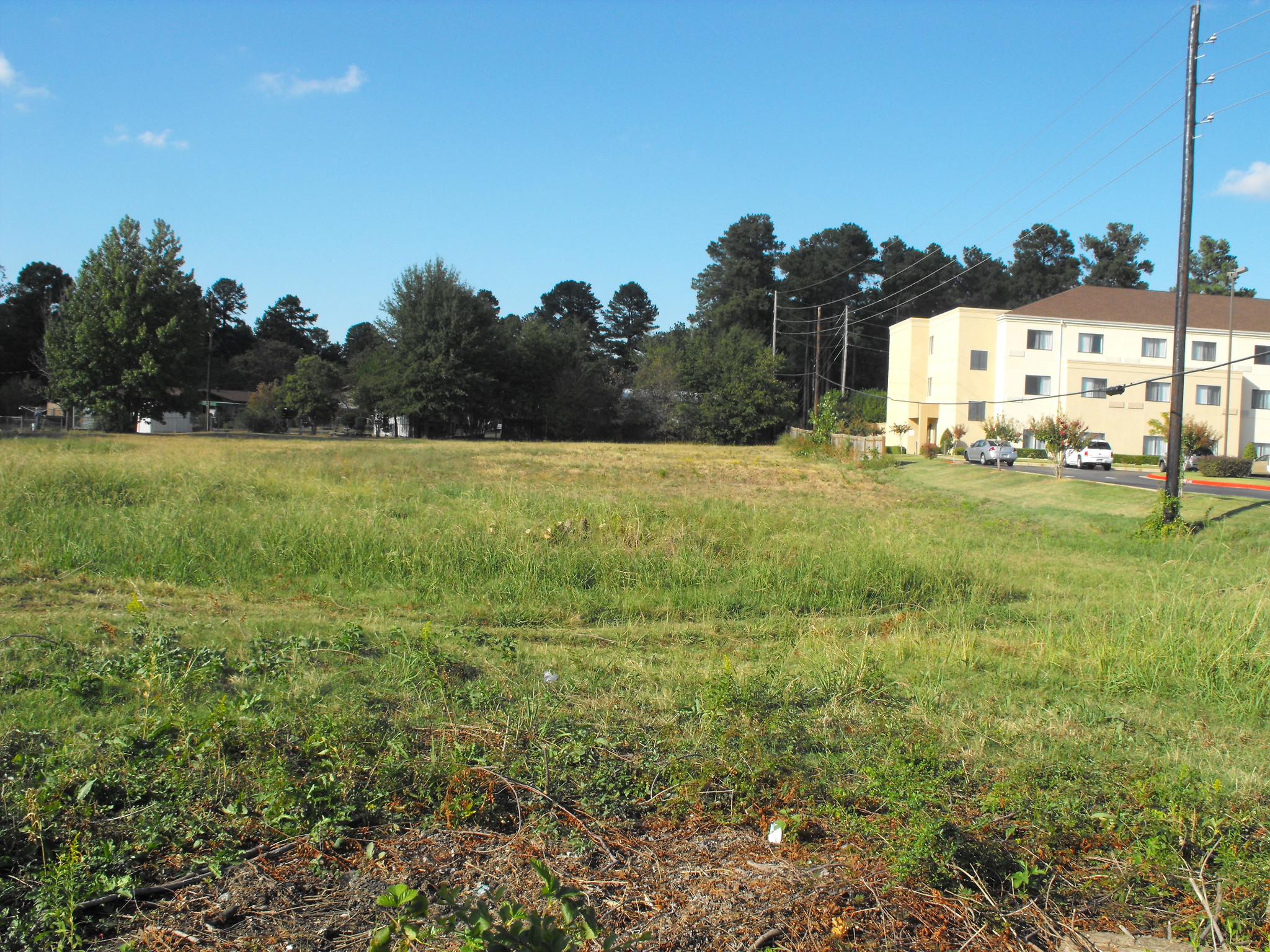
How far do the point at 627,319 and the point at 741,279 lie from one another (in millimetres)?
26267

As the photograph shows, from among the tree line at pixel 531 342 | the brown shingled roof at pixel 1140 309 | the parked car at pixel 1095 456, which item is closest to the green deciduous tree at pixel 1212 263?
the tree line at pixel 531 342

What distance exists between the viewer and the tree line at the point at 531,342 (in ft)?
164

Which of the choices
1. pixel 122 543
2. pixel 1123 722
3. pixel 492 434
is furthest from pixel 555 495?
pixel 492 434

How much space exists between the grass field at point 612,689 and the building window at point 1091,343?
41880 mm

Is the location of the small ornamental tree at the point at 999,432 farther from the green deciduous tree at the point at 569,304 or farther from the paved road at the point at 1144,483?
the green deciduous tree at the point at 569,304

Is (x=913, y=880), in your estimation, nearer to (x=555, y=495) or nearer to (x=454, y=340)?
(x=555, y=495)

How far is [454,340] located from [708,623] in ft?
174

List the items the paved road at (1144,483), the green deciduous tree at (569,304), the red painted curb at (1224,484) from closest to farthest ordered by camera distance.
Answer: the paved road at (1144,483)
the red painted curb at (1224,484)
the green deciduous tree at (569,304)

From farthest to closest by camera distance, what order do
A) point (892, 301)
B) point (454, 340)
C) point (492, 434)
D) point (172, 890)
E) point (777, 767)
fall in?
1. point (892, 301)
2. point (492, 434)
3. point (454, 340)
4. point (777, 767)
5. point (172, 890)

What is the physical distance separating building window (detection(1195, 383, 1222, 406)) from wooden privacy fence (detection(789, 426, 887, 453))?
77.4 feet

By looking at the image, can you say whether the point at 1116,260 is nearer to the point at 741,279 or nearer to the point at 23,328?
the point at 741,279

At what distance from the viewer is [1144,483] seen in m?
27.7

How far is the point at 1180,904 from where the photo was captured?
3.07m

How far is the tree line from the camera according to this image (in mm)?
49906
